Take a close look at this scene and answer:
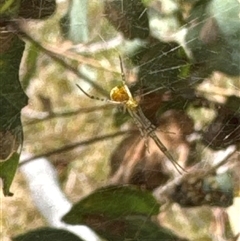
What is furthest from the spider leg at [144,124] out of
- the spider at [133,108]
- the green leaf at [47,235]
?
the green leaf at [47,235]

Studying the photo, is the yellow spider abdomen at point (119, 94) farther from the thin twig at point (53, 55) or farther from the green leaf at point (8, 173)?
the green leaf at point (8, 173)

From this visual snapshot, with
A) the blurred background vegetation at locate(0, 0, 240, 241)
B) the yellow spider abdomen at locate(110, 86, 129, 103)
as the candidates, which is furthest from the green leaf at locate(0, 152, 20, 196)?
the yellow spider abdomen at locate(110, 86, 129, 103)

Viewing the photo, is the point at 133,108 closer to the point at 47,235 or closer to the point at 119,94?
the point at 119,94

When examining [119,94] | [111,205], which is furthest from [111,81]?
[111,205]

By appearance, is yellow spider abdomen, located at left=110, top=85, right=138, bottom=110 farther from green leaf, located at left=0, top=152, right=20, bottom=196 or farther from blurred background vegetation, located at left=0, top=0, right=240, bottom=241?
green leaf, located at left=0, top=152, right=20, bottom=196

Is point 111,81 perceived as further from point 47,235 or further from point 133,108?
point 47,235

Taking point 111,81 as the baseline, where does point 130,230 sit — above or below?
below
